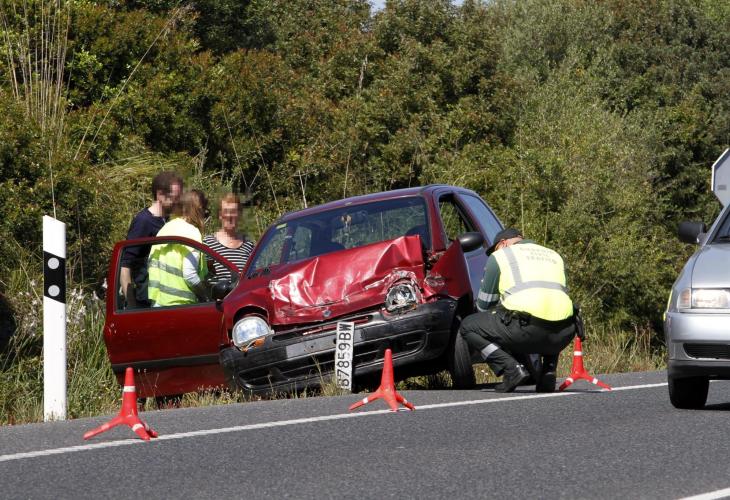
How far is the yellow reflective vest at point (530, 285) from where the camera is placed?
11.2 metres

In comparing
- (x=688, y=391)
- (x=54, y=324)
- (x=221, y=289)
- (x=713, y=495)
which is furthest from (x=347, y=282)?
(x=713, y=495)

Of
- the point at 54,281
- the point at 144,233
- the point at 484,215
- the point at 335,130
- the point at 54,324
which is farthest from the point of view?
the point at 335,130

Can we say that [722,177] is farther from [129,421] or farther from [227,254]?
[129,421]

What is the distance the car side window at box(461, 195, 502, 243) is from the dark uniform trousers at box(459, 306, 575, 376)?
6.52 ft

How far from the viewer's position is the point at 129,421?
8461mm

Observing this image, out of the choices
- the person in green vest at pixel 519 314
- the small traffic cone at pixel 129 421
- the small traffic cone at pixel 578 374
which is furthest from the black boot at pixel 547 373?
the small traffic cone at pixel 129 421

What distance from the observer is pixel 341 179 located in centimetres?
2728

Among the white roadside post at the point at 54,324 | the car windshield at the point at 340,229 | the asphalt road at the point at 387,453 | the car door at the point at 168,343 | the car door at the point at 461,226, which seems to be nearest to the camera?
the asphalt road at the point at 387,453

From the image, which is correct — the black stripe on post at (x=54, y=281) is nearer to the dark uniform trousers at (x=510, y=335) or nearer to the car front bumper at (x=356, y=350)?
the car front bumper at (x=356, y=350)

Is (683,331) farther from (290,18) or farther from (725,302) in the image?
(290,18)

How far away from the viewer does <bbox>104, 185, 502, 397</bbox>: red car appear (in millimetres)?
11180

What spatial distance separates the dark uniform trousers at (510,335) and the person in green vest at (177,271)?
7.33 feet

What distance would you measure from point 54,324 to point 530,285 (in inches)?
139

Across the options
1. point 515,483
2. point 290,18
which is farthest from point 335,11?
point 515,483
